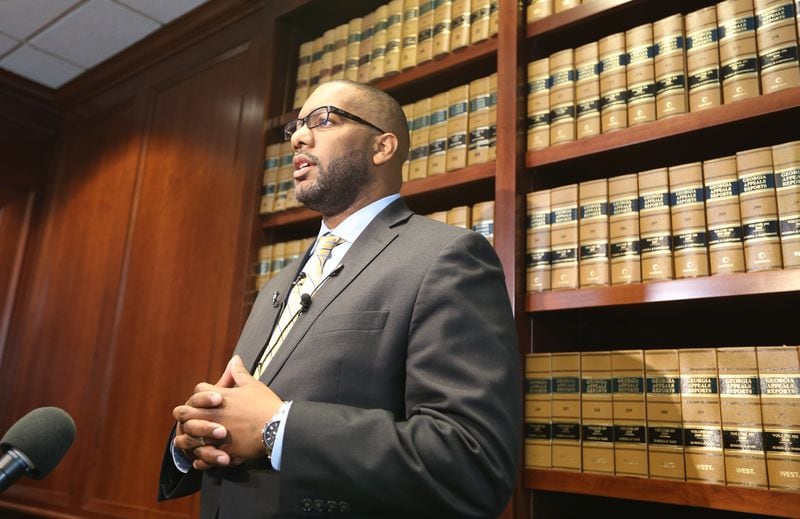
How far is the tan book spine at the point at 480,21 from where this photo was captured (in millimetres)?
2070

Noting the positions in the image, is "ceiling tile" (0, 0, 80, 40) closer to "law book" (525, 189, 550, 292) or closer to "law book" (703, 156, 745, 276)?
"law book" (525, 189, 550, 292)

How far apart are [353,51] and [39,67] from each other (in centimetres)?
215

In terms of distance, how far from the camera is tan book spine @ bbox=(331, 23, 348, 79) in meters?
2.47

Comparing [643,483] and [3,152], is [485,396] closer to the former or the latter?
[643,483]

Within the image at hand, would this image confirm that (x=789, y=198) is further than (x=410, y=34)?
No

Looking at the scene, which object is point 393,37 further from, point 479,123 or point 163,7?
point 163,7

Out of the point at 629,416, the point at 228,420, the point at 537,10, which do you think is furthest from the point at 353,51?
the point at 228,420

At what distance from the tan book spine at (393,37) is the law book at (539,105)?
20.8 inches

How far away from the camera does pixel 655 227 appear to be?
1618 millimetres

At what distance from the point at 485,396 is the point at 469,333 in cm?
11

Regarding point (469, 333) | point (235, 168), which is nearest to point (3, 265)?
point (235, 168)

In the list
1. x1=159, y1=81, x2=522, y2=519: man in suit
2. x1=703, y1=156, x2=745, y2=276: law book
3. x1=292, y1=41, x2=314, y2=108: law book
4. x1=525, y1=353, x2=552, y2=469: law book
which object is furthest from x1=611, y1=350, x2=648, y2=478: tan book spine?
x1=292, y1=41, x2=314, y2=108: law book

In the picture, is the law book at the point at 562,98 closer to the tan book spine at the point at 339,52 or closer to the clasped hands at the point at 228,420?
the tan book spine at the point at 339,52

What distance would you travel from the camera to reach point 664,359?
1.53 m
